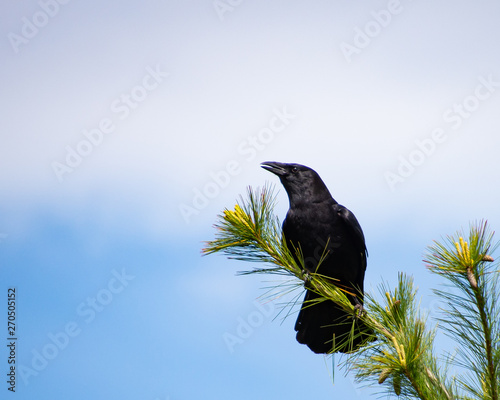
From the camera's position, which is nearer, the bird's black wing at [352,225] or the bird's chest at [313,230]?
the bird's chest at [313,230]

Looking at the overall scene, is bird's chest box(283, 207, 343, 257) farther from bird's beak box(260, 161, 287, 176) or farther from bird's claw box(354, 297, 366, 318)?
bird's claw box(354, 297, 366, 318)

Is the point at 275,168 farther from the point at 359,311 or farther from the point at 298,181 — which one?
the point at 359,311

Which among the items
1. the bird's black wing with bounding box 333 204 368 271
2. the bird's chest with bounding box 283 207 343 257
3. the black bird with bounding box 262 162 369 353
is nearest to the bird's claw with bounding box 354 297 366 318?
the black bird with bounding box 262 162 369 353

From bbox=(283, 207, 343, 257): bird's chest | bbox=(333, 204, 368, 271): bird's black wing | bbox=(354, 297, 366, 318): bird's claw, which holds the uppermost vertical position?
bbox=(333, 204, 368, 271): bird's black wing

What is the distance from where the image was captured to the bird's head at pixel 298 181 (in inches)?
202

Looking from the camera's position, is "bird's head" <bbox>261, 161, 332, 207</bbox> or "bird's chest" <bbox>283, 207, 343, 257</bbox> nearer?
"bird's chest" <bbox>283, 207, 343, 257</bbox>

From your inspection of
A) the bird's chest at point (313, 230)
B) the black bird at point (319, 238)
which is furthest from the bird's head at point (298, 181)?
the bird's chest at point (313, 230)

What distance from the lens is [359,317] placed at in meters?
3.44

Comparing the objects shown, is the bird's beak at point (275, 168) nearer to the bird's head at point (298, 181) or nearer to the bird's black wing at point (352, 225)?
the bird's head at point (298, 181)

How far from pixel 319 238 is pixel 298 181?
59 centimetres

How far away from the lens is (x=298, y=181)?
5152 mm

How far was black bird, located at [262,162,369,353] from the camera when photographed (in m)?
4.70

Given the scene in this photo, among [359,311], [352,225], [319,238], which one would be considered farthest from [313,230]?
[359,311]

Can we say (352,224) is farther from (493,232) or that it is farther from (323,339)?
(493,232)
